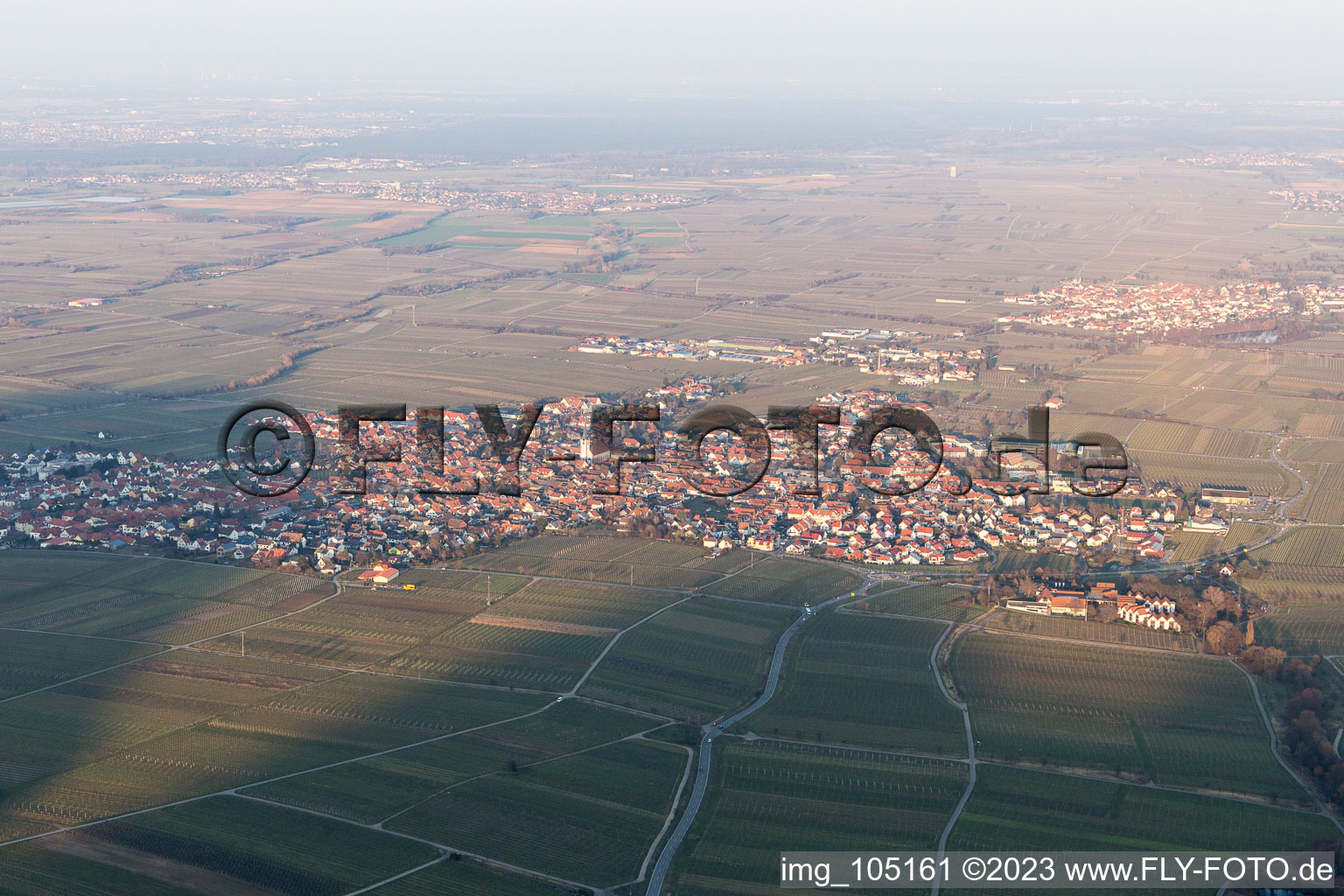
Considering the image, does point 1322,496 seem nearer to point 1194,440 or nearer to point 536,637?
point 1194,440

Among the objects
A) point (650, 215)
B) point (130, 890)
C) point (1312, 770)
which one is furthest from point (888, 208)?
point (130, 890)

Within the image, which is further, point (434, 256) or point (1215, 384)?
point (434, 256)

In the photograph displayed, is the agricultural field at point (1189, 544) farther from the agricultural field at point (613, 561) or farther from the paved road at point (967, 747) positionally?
the agricultural field at point (613, 561)

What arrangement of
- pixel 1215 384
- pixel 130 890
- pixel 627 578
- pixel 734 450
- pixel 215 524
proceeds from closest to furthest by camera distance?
1. pixel 130 890
2. pixel 627 578
3. pixel 215 524
4. pixel 734 450
5. pixel 1215 384

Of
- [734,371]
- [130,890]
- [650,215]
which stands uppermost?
[650,215]

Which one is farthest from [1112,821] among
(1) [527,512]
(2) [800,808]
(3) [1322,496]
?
(3) [1322,496]

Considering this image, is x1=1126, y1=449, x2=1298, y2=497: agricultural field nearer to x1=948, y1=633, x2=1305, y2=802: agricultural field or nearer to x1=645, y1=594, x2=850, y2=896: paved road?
x1=948, y1=633, x2=1305, y2=802: agricultural field

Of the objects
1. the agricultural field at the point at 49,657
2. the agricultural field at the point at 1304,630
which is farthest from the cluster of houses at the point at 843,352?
the agricultural field at the point at 49,657

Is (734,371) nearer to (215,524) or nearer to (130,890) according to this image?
(215,524)
